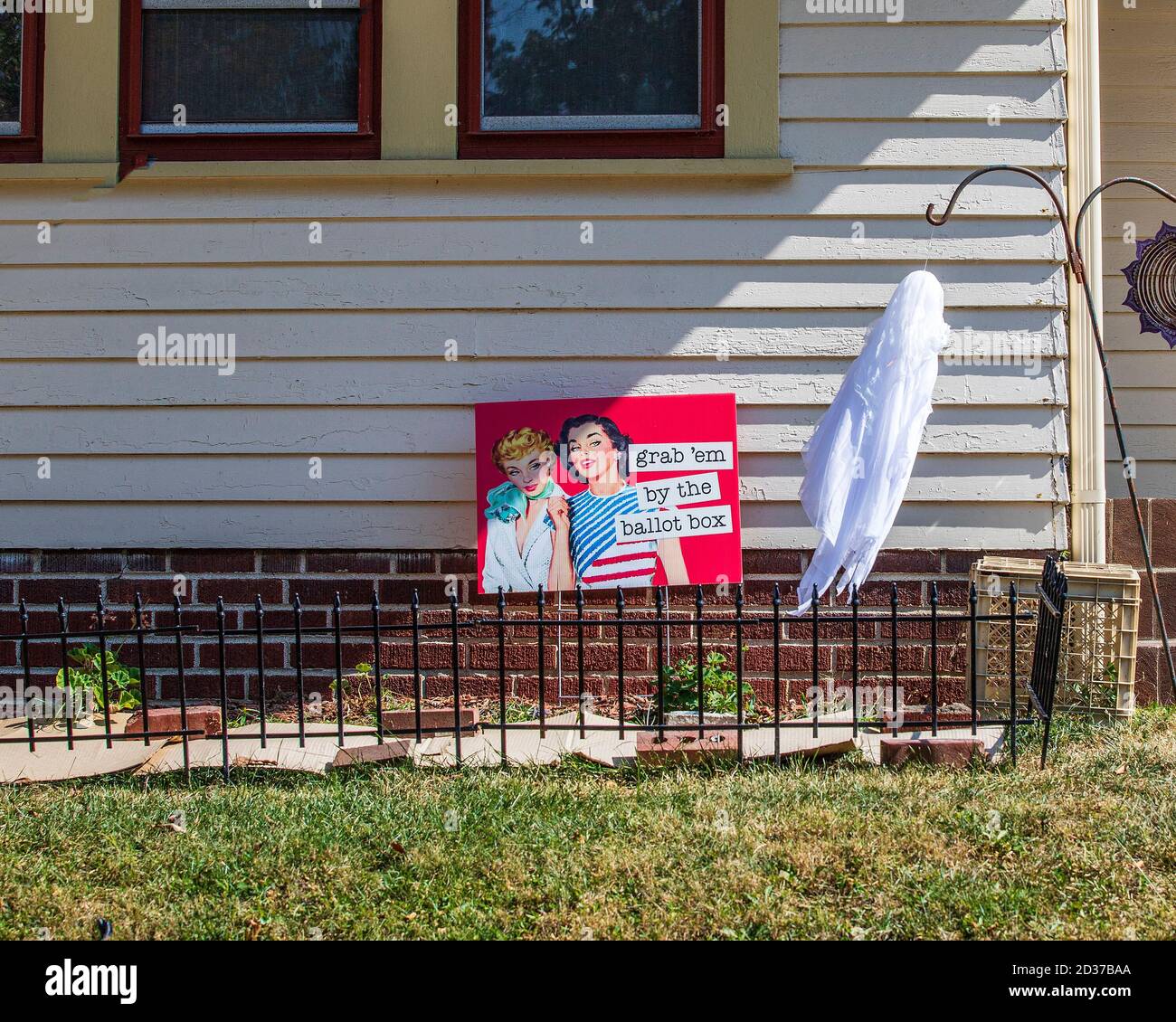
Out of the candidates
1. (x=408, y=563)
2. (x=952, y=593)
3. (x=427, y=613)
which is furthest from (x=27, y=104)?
(x=952, y=593)

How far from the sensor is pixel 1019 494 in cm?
549

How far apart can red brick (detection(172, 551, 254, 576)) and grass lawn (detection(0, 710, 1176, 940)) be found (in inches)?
57.1

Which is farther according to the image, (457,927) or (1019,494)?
(1019,494)

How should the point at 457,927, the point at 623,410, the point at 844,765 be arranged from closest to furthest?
the point at 457,927
the point at 844,765
the point at 623,410

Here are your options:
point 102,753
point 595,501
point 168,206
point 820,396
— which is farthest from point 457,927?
point 168,206

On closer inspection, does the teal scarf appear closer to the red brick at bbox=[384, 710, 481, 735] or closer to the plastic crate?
the red brick at bbox=[384, 710, 481, 735]

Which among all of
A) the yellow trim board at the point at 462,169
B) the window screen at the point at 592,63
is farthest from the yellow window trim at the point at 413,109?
the window screen at the point at 592,63

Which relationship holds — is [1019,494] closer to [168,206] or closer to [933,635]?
[933,635]

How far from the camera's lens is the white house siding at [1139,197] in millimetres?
6551

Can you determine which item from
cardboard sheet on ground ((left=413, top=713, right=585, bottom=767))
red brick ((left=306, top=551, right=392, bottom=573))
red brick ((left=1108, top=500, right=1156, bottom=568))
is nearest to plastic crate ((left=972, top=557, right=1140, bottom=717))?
red brick ((left=1108, top=500, right=1156, bottom=568))

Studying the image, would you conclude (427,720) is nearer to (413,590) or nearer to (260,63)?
(413,590)

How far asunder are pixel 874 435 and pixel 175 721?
313cm

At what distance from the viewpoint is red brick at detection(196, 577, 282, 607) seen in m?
5.54

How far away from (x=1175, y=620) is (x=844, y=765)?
232cm
